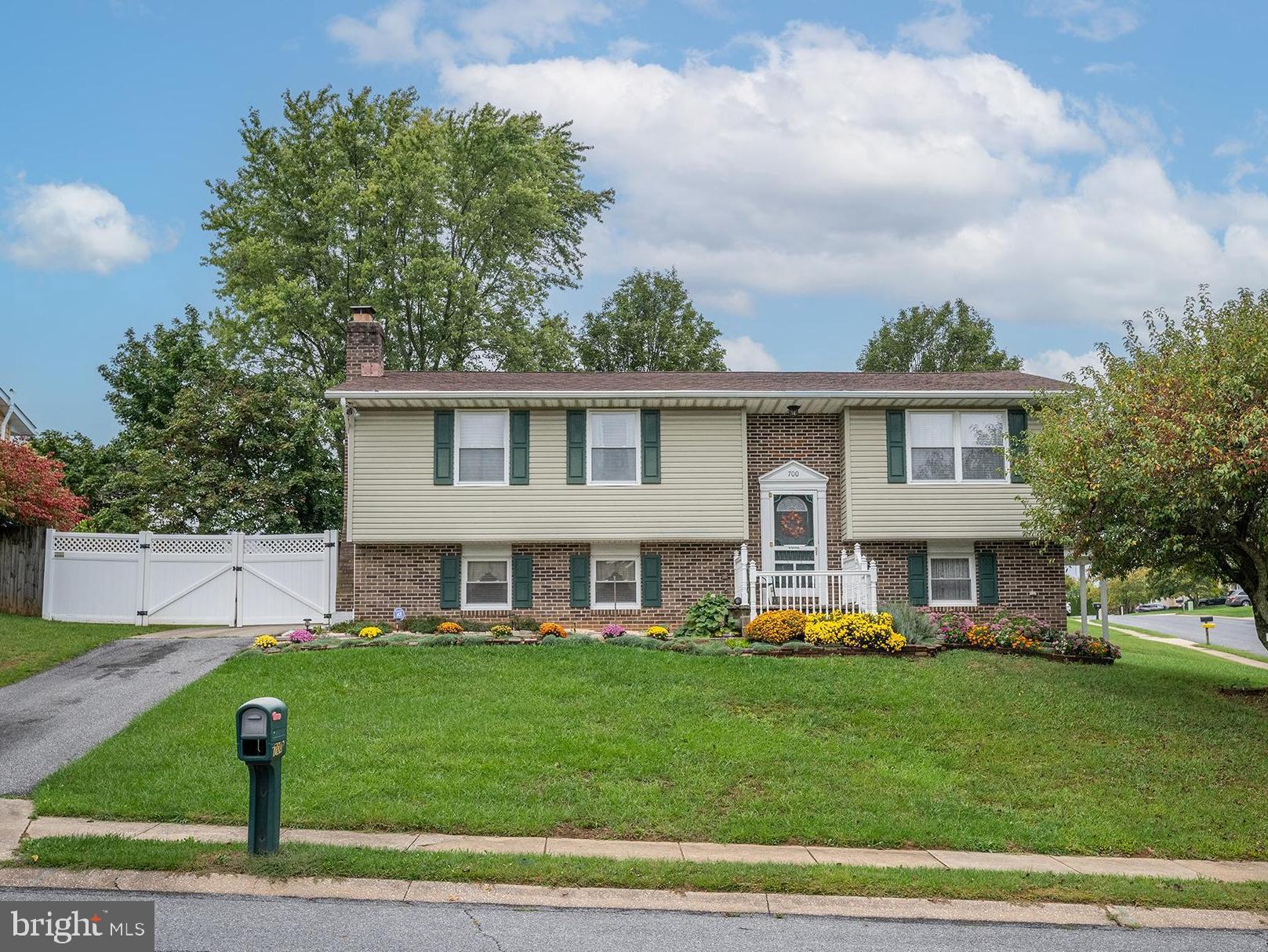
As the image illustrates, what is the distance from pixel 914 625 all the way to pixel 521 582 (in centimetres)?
731

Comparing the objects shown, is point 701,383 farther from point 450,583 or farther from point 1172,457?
point 1172,457

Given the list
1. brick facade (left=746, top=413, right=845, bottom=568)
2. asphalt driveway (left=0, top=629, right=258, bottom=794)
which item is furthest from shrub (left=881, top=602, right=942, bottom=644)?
asphalt driveway (left=0, top=629, right=258, bottom=794)

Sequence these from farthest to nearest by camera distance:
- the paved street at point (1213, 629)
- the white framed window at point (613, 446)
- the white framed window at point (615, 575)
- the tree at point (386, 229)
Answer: the paved street at point (1213, 629) → the tree at point (386, 229) → the white framed window at point (615, 575) → the white framed window at point (613, 446)

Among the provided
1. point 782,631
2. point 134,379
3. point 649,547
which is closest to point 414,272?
point 134,379

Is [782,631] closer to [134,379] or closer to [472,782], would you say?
[472,782]

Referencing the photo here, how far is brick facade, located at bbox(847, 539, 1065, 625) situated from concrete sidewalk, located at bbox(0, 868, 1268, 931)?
12272 millimetres

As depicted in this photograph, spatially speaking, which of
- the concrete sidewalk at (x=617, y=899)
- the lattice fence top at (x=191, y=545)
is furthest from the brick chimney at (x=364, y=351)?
the concrete sidewalk at (x=617, y=899)

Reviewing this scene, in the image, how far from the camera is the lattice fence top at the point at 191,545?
19.4 meters

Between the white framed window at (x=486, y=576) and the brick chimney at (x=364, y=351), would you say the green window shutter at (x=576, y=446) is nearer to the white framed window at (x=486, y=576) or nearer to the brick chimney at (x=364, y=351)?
the white framed window at (x=486, y=576)

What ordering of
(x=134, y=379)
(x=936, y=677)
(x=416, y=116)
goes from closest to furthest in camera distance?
1. (x=936, y=677)
2. (x=134, y=379)
3. (x=416, y=116)

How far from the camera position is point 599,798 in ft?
29.9

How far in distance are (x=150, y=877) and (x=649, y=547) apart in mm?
13008

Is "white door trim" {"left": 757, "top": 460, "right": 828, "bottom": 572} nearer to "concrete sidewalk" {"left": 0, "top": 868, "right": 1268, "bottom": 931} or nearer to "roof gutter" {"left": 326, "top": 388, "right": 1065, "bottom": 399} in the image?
"roof gutter" {"left": 326, "top": 388, "right": 1065, "bottom": 399}

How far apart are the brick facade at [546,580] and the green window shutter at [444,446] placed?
133 centimetres
